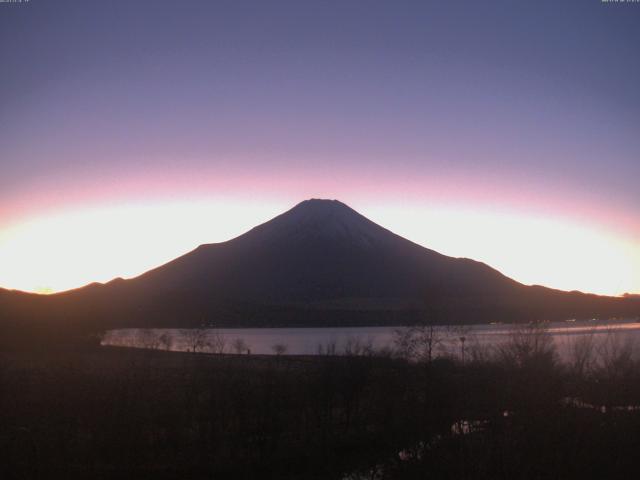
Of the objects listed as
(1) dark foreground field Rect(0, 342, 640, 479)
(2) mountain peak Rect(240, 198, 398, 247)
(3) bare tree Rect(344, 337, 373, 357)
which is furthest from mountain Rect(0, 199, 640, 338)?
(1) dark foreground field Rect(0, 342, 640, 479)

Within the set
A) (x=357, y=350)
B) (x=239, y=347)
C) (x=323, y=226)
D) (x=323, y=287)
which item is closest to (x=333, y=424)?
(x=357, y=350)

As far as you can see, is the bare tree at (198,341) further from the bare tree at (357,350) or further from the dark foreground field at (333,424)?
the dark foreground field at (333,424)

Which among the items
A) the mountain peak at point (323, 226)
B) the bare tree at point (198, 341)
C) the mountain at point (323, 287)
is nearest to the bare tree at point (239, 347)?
the bare tree at point (198, 341)

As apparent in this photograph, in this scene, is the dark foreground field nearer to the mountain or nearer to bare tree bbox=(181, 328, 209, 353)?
bare tree bbox=(181, 328, 209, 353)

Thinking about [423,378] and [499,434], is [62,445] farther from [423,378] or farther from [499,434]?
[423,378]

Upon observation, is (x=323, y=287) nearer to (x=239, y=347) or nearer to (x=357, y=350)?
(x=239, y=347)
